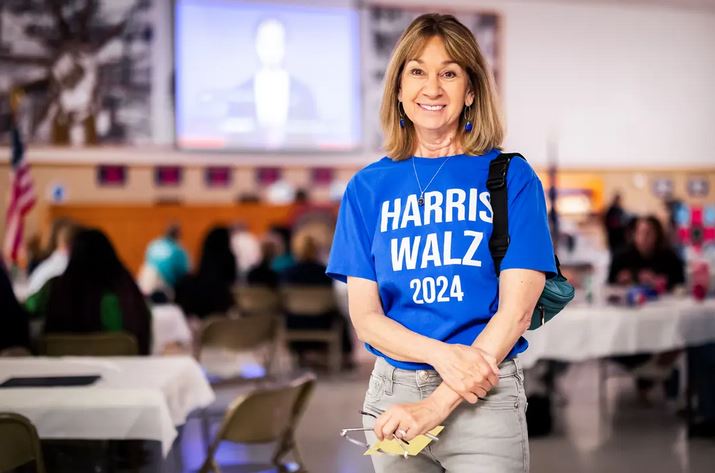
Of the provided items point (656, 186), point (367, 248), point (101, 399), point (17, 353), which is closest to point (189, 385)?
point (101, 399)

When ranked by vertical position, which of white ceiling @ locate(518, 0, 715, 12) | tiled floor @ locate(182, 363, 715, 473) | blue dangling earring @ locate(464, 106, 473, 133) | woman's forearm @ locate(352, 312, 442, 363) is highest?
white ceiling @ locate(518, 0, 715, 12)

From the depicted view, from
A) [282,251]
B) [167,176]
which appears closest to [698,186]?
[282,251]

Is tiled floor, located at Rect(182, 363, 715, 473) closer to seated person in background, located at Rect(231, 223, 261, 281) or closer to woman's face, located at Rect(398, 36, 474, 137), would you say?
woman's face, located at Rect(398, 36, 474, 137)

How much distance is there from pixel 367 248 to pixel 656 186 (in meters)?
15.1

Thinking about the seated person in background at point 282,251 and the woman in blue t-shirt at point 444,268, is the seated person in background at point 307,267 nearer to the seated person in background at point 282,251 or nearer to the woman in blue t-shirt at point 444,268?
the seated person in background at point 282,251

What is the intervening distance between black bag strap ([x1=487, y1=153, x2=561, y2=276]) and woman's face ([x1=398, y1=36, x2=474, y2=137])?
16 cm

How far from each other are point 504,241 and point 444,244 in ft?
0.39

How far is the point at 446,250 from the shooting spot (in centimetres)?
177

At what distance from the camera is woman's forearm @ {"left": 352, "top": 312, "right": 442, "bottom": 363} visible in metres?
1.73

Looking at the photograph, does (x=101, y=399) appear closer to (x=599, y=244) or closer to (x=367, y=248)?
(x=367, y=248)

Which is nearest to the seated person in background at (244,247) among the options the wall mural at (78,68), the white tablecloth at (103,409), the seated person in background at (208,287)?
the wall mural at (78,68)

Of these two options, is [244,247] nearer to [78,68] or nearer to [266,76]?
[266,76]

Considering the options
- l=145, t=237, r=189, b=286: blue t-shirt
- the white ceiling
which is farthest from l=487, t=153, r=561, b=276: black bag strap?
the white ceiling

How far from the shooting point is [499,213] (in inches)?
70.0
